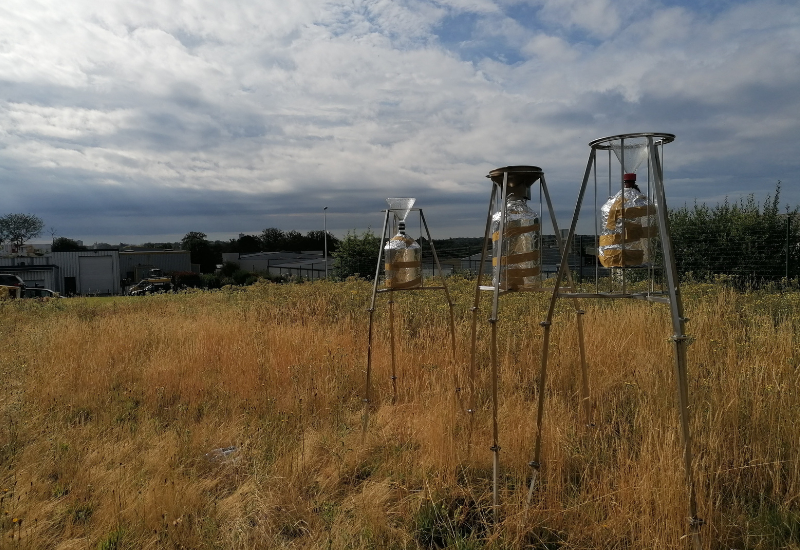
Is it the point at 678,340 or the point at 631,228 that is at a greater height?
the point at 631,228

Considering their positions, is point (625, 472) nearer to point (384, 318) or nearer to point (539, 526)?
point (539, 526)

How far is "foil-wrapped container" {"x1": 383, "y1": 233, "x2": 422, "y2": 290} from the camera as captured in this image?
4176 mm

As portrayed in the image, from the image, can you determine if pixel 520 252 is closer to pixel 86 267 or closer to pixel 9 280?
pixel 9 280

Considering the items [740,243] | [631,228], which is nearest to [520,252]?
[631,228]

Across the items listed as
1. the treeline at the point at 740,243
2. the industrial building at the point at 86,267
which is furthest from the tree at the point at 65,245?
the treeline at the point at 740,243

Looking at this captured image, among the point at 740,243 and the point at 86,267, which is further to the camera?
the point at 86,267

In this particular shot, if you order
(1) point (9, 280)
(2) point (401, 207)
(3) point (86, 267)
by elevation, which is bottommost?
(1) point (9, 280)

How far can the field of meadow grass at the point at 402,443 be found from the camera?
285cm

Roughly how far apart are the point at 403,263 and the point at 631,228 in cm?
189

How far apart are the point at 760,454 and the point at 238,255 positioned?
62.1m

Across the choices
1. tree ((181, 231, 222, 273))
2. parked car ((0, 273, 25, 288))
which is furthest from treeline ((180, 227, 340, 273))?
parked car ((0, 273, 25, 288))

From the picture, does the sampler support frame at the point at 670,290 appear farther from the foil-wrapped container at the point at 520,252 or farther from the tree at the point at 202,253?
the tree at the point at 202,253

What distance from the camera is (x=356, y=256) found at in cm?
2047

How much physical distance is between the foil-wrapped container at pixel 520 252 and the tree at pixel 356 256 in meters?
16.4
